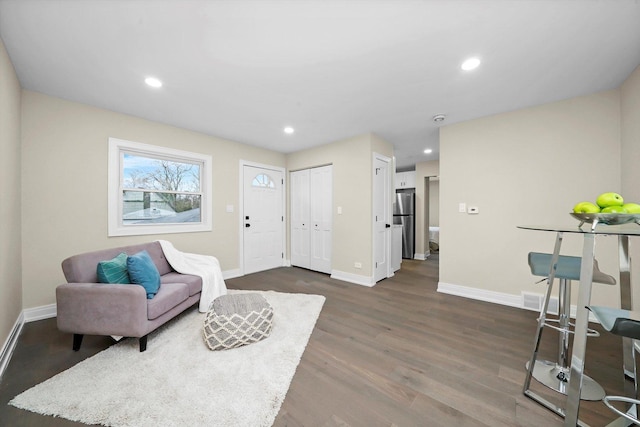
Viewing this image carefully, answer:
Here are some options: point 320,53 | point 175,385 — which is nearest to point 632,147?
point 320,53

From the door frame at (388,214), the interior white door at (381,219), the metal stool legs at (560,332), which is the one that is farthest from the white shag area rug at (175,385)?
the interior white door at (381,219)

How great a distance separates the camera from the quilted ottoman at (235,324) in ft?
6.51

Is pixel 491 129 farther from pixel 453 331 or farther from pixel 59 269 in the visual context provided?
pixel 59 269

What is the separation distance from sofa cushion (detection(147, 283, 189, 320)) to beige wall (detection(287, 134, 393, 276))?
2525 mm

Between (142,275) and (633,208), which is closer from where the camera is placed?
(633,208)

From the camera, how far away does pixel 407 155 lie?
5215 millimetres

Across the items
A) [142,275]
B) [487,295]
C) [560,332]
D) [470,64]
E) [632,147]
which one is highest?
[470,64]

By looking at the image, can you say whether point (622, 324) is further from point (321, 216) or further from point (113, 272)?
point (321, 216)

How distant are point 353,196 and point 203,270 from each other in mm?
2554

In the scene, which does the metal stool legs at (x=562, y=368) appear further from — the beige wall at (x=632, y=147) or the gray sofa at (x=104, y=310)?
the gray sofa at (x=104, y=310)

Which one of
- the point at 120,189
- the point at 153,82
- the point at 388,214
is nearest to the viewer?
the point at 153,82

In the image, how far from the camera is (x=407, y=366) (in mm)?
1815

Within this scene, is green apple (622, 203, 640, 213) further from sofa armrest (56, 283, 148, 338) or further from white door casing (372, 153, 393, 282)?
sofa armrest (56, 283, 148, 338)

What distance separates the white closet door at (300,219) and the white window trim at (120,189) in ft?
5.71
